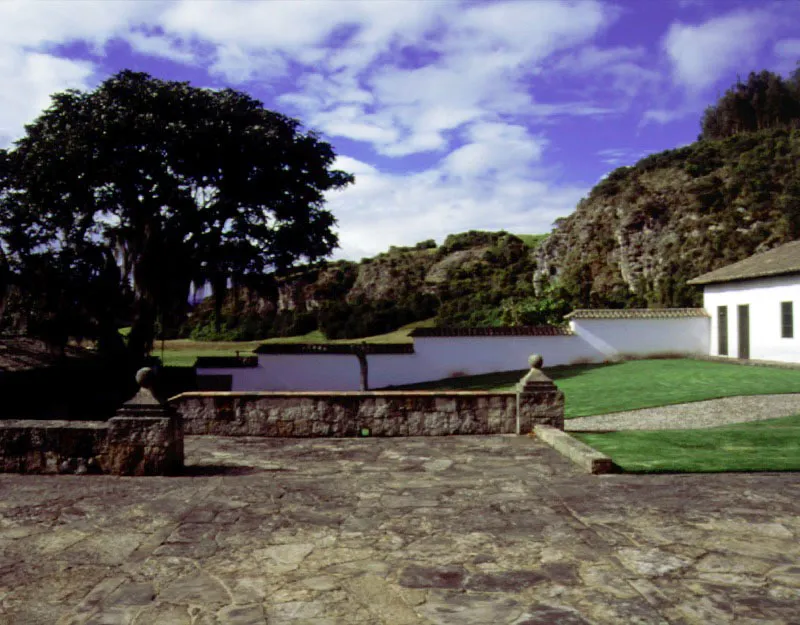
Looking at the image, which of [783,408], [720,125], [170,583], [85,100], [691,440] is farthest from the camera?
[720,125]

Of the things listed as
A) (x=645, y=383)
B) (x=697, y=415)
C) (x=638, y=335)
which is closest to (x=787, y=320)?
(x=638, y=335)

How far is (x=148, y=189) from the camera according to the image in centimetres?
2342

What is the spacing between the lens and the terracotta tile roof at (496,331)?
24.9 metres

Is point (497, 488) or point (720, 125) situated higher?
point (720, 125)

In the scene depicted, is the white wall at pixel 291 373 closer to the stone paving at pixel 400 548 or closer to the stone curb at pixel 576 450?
the stone curb at pixel 576 450

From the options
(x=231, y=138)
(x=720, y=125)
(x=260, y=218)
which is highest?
(x=720, y=125)

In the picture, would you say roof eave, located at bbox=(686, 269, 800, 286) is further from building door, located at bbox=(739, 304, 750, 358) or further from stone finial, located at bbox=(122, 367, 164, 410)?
stone finial, located at bbox=(122, 367, 164, 410)

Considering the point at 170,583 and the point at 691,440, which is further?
the point at 691,440

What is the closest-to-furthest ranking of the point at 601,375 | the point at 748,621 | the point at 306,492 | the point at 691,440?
the point at 748,621 → the point at 306,492 → the point at 691,440 → the point at 601,375

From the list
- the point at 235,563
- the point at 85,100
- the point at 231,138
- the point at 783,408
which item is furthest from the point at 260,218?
the point at 235,563

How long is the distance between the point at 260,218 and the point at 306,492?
20692mm

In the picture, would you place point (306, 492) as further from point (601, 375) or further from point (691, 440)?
point (601, 375)

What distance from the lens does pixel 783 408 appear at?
44.3ft

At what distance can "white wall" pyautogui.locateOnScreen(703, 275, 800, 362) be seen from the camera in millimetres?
22234
